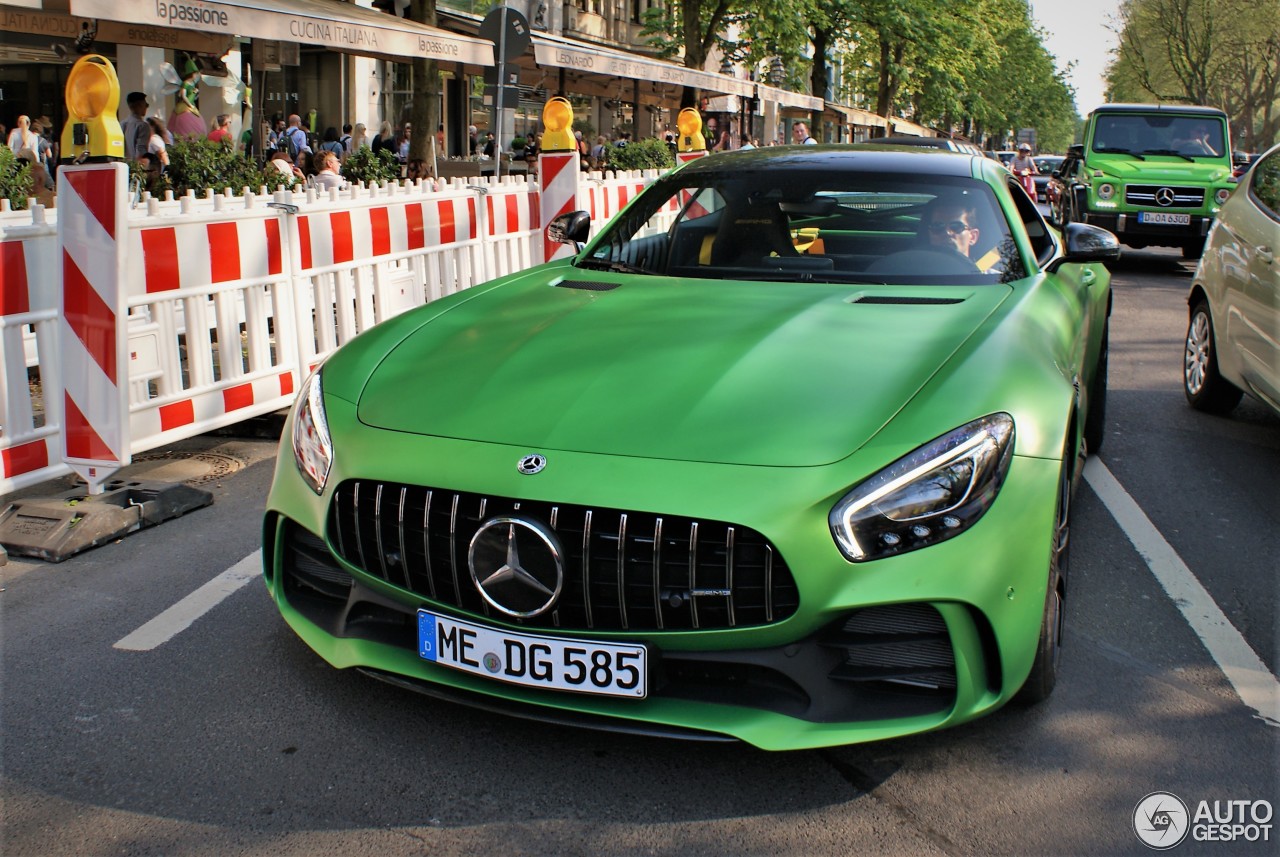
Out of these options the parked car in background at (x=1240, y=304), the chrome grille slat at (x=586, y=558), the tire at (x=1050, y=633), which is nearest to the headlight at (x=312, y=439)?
the chrome grille slat at (x=586, y=558)

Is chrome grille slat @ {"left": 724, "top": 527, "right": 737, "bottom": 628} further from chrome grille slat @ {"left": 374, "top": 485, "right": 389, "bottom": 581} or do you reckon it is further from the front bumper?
chrome grille slat @ {"left": 374, "top": 485, "right": 389, "bottom": 581}

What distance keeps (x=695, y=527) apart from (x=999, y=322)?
1.41 m

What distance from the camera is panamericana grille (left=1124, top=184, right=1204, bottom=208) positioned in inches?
667

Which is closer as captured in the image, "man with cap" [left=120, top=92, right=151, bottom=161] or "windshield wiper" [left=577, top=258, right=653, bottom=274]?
"windshield wiper" [left=577, top=258, right=653, bottom=274]

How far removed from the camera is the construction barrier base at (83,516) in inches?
192

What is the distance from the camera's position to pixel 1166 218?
17.0m

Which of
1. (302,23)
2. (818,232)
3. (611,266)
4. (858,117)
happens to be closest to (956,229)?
(818,232)

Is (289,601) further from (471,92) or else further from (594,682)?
(471,92)

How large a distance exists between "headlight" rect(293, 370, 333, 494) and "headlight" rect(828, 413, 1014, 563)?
1.32 meters

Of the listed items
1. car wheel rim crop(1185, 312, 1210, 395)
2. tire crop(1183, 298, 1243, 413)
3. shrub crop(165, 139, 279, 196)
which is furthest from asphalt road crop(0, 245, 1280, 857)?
shrub crop(165, 139, 279, 196)

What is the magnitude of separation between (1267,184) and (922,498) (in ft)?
16.6

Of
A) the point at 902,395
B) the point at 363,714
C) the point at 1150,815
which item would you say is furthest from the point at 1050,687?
the point at 363,714

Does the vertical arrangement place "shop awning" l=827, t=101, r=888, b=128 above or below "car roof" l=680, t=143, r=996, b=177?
above

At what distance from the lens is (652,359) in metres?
3.54
